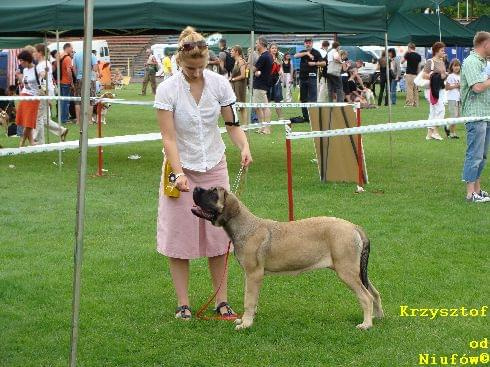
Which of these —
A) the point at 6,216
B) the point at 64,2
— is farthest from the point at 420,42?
the point at 6,216

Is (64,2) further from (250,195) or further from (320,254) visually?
(320,254)

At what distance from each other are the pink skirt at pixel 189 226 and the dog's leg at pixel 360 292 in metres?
0.87

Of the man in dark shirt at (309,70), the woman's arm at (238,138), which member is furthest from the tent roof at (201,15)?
the man in dark shirt at (309,70)

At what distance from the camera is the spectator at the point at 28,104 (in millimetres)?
16266

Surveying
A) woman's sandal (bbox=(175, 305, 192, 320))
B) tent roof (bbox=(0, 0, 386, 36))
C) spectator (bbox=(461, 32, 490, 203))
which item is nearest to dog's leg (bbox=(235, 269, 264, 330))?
woman's sandal (bbox=(175, 305, 192, 320))

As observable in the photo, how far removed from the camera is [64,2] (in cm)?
A: 1360

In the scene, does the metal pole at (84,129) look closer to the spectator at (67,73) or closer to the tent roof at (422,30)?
the spectator at (67,73)

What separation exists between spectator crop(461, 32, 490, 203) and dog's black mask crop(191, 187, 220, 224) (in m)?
5.45

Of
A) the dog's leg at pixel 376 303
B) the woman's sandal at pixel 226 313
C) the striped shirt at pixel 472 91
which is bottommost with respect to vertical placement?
the woman's sandal at pixel 226 313

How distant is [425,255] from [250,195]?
12.7 feet

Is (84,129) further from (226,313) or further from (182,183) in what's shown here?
(226,313)

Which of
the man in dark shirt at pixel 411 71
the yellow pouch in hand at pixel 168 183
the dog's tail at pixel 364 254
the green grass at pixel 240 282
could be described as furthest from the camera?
the man in dark shirt at pixel 411 71

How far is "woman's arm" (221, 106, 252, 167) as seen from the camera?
5.96 meters

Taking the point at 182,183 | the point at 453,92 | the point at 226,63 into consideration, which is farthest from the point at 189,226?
the point at 226,63
